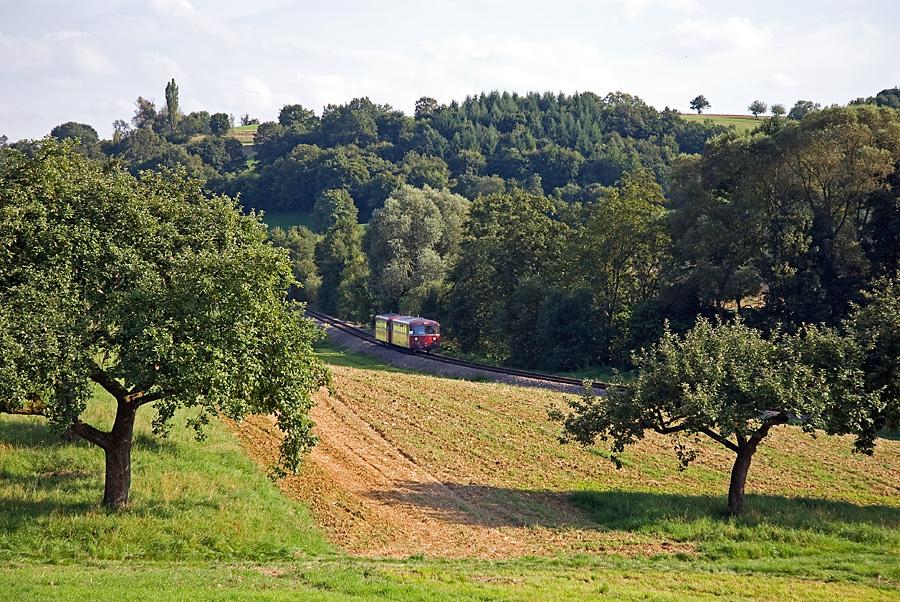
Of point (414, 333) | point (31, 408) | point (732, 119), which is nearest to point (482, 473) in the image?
point (31, 408)

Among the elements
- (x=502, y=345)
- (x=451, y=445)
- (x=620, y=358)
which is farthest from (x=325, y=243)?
(x=451, y=445)

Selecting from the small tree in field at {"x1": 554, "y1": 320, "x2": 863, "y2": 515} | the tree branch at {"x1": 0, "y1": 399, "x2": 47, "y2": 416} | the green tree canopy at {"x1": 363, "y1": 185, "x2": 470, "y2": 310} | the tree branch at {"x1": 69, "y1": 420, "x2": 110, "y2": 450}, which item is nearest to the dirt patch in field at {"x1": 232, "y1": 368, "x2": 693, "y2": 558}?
the small tree in field at {"x1": 554, "y1": 320, "x2": 863, "y2": 515}

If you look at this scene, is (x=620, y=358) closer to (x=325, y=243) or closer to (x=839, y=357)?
(x=839, y=357)

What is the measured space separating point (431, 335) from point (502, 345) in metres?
8.03

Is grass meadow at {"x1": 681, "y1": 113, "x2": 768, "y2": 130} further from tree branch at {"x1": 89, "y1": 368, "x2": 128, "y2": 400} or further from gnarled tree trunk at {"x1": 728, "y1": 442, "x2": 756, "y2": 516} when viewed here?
tree branch at {"x1": 89, "y1": 368, "x2": 128, "y2": 400}

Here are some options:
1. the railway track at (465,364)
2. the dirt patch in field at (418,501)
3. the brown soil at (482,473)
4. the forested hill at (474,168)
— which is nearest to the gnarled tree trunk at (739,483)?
the brown soil at (482,473)

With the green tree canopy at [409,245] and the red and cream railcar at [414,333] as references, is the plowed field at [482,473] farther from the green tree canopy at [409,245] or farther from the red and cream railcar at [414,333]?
the green tree canopy at [409,245]

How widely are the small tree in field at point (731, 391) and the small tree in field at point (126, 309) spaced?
35.4 feet

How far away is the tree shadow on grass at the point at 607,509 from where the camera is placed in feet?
74.5

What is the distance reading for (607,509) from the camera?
79.3 ft

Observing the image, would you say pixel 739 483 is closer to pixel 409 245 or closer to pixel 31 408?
pixel 31 408

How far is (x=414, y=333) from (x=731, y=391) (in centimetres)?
4393

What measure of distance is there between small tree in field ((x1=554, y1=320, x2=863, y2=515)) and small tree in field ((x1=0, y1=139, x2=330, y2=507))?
10.8 meters

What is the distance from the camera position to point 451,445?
30656 mm
